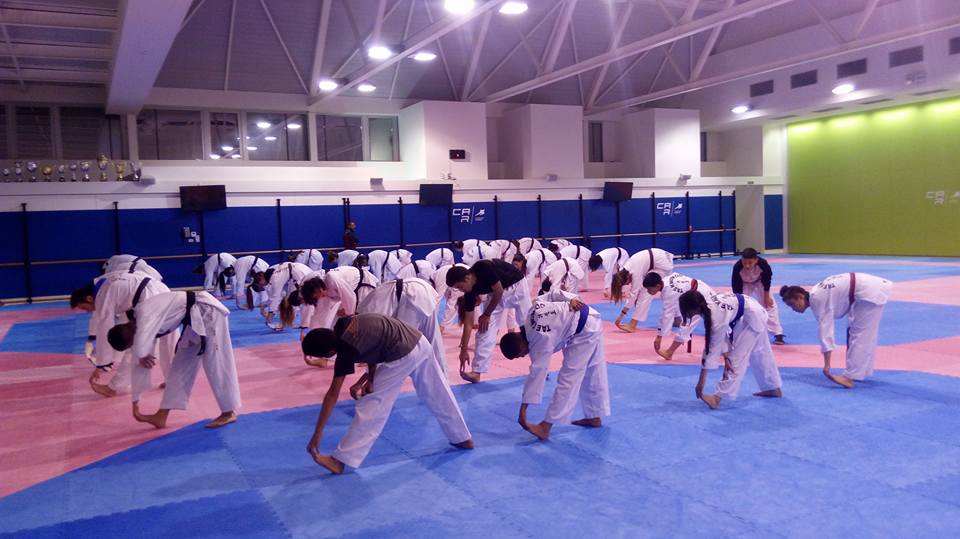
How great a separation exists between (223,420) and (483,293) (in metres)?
2.82

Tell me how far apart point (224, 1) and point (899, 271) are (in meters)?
20.2

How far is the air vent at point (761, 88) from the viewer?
86.6ft

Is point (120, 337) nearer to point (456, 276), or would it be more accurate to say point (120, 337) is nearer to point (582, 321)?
point (456, 276)

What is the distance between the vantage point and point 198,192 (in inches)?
814

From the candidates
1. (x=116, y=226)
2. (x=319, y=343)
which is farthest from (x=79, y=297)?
(x=116, y=226)

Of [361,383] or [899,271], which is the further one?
[899,271]

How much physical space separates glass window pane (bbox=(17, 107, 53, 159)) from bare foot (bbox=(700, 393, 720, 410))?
2089 cm

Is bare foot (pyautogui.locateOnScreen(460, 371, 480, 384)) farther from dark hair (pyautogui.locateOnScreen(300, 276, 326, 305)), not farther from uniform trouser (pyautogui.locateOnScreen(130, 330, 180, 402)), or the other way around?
uniform trouser (pyautogui.locateOnScreen(130, 330, 180, 402))

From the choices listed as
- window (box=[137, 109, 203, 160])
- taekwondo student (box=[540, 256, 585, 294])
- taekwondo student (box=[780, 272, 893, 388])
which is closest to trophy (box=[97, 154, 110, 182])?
window (box=[137, 109, 203, 160])

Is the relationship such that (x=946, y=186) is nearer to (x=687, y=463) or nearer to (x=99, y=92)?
(x=687, y=463)

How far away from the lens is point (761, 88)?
26766 millimetres

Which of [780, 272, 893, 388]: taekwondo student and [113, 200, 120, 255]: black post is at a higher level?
[113, 200, 120, 255]: black post

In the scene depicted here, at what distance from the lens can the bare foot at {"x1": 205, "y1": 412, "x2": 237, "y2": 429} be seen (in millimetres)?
6862

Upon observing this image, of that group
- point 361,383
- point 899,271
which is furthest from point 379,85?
point 361,383
